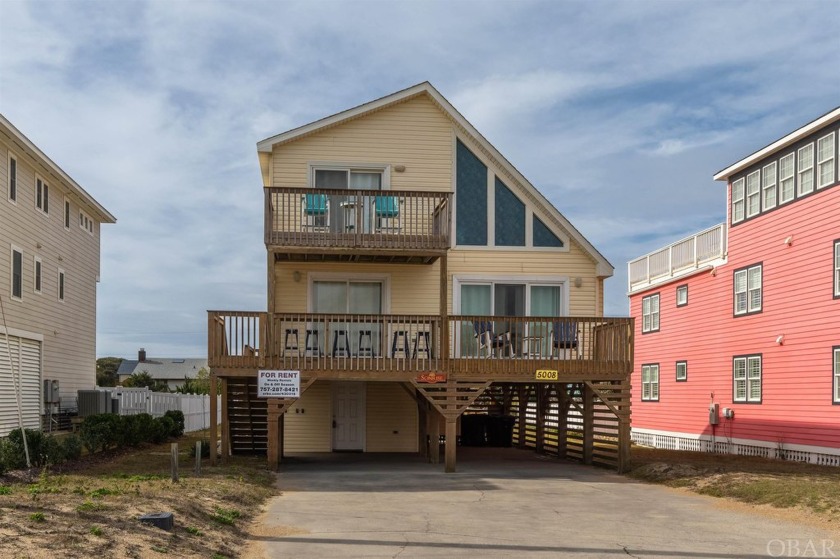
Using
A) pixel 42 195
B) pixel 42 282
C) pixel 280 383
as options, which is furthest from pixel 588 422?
pixel 42 195

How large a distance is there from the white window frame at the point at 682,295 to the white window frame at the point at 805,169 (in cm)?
812

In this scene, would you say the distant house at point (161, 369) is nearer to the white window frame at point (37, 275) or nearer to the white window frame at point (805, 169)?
the white window frame at point (37, 275)

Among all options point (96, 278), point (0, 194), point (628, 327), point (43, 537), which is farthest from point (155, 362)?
point (43, 537)

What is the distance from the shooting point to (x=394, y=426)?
24094mm

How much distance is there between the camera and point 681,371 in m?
32.8

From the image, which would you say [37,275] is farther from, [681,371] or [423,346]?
[681,371]

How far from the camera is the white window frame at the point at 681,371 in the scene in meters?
32.4

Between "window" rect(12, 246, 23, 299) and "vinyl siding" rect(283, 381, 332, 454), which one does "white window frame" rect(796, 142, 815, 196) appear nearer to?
"vinyl siding" rect(283, 381, 332, 454)

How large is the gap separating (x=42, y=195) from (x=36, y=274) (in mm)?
2619

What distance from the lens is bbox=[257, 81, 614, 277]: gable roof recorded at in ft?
76.1

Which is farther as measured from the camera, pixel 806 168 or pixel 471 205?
pixel 806 168

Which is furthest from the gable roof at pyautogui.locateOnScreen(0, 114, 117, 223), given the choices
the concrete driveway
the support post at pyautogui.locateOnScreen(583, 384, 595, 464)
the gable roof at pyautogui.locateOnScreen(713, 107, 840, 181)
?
the gable roof at pyautogui.locateOnScreen(713, 107, 840, 181)

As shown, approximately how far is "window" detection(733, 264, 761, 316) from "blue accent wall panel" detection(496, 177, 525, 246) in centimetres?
834

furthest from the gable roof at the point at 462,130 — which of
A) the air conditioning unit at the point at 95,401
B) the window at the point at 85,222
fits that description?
the window at the point at 85,222
